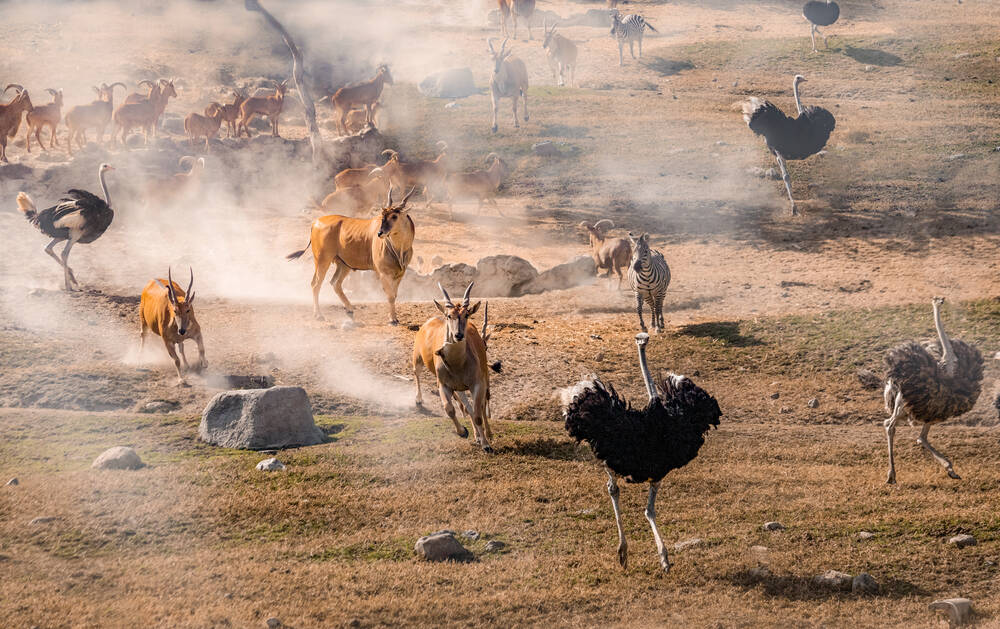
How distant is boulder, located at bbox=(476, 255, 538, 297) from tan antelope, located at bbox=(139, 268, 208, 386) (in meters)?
6.32

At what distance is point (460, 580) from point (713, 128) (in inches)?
848

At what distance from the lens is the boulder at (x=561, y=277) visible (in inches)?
743

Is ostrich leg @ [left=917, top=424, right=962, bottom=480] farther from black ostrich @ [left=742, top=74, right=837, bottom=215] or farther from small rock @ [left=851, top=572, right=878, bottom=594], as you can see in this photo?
black ostrich @ [left=742, top=74, right=837, bottom=215]

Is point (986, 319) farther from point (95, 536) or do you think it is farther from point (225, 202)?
point (225, 202)

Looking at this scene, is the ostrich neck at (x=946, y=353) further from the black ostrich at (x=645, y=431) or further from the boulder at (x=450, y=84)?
the boulder at (x=450, y=84)

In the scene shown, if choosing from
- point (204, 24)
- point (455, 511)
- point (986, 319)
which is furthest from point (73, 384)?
point (204, 24)

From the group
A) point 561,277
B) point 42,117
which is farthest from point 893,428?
point 42,117

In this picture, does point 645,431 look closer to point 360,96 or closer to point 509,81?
point 509,81

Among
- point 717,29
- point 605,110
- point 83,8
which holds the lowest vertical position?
point 605,110

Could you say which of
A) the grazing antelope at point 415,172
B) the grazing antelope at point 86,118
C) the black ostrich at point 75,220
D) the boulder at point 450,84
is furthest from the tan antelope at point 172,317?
the boulder at point 450,84

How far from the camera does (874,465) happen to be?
1018 cm

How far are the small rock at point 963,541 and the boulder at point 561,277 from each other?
37.4ft

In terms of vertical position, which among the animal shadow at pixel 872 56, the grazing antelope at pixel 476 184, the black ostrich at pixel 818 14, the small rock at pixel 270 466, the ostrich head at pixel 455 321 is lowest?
the small rock at pixel 270 466

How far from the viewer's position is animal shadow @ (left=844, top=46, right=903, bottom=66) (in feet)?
104
